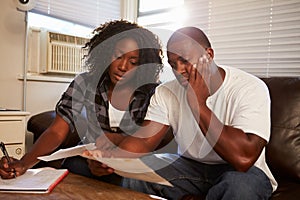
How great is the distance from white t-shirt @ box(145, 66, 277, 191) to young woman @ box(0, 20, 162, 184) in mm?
91

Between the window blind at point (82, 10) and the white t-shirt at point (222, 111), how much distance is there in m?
1.38

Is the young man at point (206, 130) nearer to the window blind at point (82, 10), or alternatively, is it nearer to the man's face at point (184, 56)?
the man's face at point (184, 56)

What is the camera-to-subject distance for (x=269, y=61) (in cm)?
197

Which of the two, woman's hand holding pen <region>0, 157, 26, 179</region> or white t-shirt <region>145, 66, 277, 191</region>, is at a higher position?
white t-shirt <region>145, 66, 277, 191</region>

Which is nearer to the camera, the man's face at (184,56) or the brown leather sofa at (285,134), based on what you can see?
the man's face at (184,56)

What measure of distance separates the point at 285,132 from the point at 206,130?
0.52m

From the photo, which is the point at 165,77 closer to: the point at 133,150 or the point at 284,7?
the point at 284,7

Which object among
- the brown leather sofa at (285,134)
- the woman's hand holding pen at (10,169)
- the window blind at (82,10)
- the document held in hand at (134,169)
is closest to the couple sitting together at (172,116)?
the woman's hand holding pen at (10,169)

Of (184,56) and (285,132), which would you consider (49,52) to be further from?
(285,132)

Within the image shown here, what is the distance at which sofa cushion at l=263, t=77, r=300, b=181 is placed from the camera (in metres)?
1.35

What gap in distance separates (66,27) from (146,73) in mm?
1254

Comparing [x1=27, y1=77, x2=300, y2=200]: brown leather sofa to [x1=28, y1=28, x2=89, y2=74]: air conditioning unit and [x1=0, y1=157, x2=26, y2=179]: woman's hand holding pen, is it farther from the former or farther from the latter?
[x1=28, y1=28, x2=89, y2=74]: air conditioning unit

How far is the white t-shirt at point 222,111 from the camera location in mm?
1061

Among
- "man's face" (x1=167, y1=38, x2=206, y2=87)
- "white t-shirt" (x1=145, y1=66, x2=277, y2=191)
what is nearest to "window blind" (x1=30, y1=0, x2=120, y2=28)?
"white t-shirt" (x1=145, y1=66, x2=277, y2=191)
